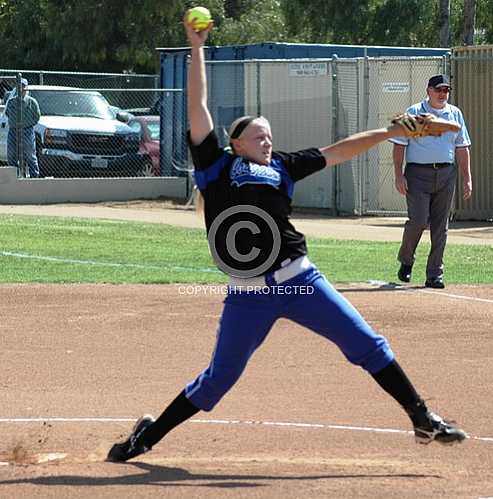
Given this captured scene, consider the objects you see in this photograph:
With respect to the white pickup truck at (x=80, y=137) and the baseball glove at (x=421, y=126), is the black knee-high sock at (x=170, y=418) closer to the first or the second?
the baseball glove at (x=421, y=126)

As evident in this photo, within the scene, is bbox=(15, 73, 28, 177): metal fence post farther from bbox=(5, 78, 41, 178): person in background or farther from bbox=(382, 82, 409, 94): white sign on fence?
bbox=(382, 82, 409, 94): white sign on fence

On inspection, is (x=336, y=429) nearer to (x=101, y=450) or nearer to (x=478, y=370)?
(x=101, y=450)

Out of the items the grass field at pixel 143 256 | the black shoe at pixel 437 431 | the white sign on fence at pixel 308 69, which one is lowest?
the grass field at pixel 143 256

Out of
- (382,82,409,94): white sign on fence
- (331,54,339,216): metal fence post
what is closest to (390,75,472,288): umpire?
(382,82,409,94): white sign on fence

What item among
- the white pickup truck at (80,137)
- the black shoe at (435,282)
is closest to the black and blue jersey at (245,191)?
the black shoe at (435,282)

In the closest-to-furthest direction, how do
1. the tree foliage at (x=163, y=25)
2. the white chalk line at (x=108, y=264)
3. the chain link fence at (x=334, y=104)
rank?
1. the white chalk line at (x=108, y=264)
2. the chain link fence at (x=334, y=104)
3. the tree foliage at (x=163, y=25)

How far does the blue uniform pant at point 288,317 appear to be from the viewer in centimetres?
643

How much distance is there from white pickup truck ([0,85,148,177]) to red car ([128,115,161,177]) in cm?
10

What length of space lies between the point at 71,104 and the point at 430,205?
584 inches

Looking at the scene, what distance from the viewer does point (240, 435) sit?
7449mm

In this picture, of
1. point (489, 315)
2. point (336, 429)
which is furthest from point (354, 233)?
point (336, 429)

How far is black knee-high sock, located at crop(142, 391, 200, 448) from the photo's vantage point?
6.66 meters

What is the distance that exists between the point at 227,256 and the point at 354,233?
1326 centimetres

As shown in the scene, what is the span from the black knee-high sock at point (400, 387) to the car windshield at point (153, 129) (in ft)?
68.6
